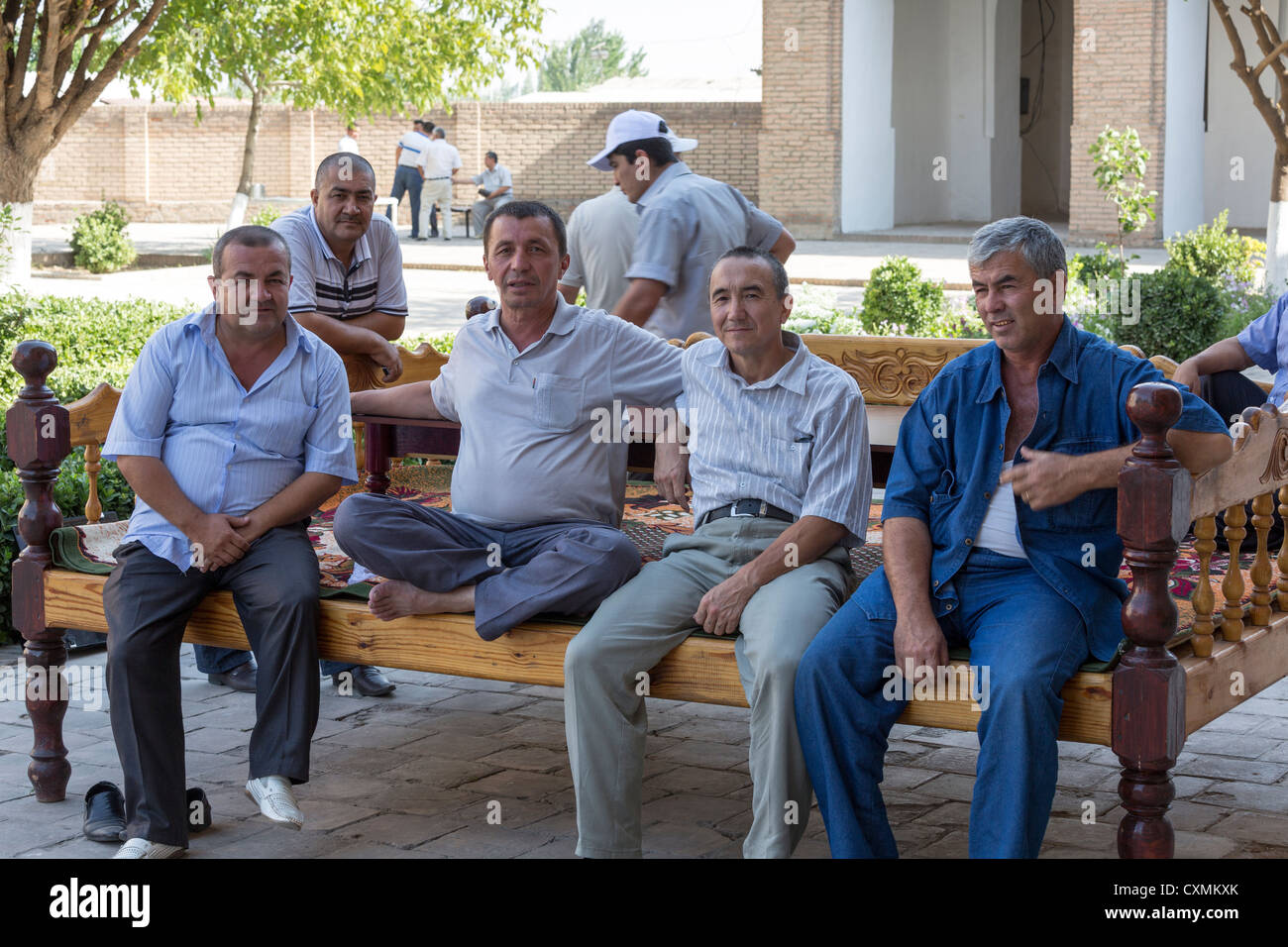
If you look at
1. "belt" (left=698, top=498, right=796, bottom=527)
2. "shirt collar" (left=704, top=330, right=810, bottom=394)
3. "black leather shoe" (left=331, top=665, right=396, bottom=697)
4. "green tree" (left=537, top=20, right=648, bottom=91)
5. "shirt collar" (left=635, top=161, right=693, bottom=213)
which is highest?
"green tree" (left=537, top=20, right=648, bottom=91)

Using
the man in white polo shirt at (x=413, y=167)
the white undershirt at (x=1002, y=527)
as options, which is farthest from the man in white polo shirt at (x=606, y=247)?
the man in white polo shirt at (x=413, y=167)

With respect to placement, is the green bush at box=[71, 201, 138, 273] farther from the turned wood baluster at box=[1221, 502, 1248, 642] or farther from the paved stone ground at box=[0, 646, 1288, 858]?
the turned wood baluster at box=[1221, 502, 1248, 642]

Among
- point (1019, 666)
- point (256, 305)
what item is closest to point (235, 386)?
point (256, 305)

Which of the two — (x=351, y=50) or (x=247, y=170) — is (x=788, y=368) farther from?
(x=247, y=170)

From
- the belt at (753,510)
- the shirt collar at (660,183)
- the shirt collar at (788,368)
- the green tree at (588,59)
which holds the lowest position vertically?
the belt at (753,510)

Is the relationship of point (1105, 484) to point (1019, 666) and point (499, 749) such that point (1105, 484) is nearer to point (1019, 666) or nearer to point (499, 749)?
point (1019, 666)

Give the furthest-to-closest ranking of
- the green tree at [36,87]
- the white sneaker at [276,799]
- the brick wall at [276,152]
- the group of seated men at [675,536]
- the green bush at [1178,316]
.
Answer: the brick wall at [276,152] → the green tree at [36,87] → the green bush at [1178,316] → the white sneaker at [276,799] → the group of seated men at [675,536]

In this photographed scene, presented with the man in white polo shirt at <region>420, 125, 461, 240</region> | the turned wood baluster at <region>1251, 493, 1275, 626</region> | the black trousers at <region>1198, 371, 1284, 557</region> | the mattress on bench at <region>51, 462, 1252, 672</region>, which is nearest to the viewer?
the turned wood baluster at <region>1251, 493, 1275, 626</region>

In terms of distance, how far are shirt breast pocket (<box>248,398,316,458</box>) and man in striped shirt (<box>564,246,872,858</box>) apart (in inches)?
42.6

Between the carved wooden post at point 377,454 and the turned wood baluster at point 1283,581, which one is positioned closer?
the turned wood baluster at point 1283,581

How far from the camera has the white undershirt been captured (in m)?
3.67

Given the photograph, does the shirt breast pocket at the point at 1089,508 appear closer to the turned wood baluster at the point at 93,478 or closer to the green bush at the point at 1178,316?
the turned wood baluster at the point at 93,478

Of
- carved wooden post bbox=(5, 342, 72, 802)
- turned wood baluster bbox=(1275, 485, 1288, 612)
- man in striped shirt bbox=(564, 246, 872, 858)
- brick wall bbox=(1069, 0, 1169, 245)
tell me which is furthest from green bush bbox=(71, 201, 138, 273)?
turned wood baluster bbox=(1275, 485, 1288, 612)

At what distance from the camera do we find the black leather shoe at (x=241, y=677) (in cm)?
579
